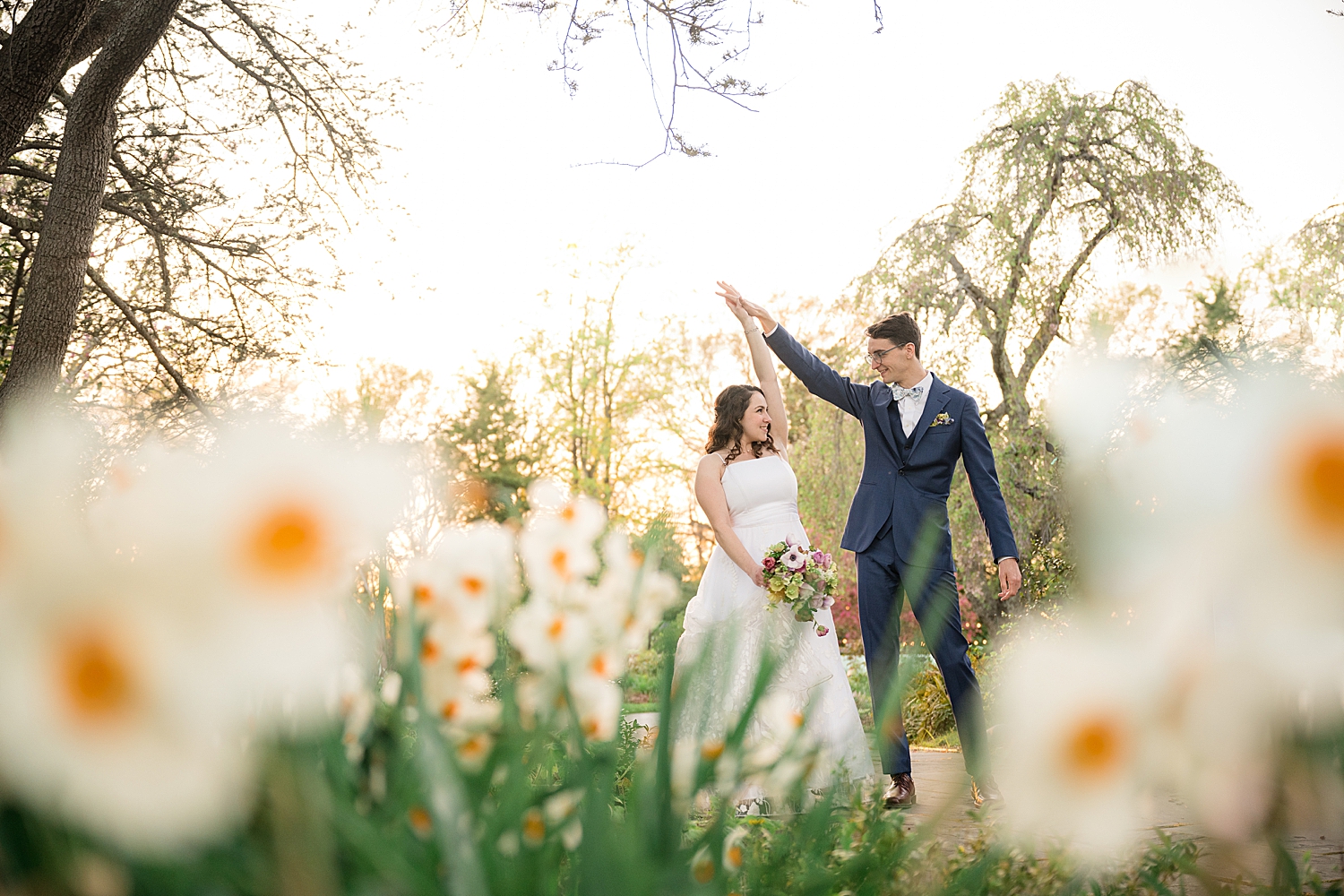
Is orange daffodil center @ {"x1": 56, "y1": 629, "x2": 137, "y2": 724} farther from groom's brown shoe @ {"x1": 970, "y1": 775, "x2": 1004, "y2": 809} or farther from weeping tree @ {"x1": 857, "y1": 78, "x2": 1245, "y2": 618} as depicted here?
weeping tree @ {"x1": 857, "y1": 78, "x2": 1245, "y2": 618}

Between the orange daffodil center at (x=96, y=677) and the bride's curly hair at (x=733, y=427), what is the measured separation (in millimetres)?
4287

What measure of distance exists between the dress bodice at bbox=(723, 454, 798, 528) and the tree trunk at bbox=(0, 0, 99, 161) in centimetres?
377

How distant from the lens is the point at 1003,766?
30 cm

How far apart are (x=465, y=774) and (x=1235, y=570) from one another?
0.50m

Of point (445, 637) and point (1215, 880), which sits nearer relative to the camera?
point (1215, 880)

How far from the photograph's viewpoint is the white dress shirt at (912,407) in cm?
400

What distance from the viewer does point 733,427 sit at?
15.0 feet

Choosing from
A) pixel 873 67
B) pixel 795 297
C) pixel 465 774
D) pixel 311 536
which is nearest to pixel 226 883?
pixel 465 774

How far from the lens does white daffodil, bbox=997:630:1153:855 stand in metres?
0.29

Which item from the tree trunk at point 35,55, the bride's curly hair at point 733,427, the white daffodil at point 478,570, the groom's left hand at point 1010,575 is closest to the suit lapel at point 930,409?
the groom's left hand at point 1010,575

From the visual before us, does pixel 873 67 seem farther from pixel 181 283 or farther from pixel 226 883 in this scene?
pixel 181 283

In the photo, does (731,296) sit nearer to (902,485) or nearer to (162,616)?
(902,485)

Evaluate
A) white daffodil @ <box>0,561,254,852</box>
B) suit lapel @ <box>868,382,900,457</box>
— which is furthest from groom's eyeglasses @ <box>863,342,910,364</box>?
white daffodil @ <box>0,561,254,852</box>

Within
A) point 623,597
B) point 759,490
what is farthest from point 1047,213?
point 623,597
